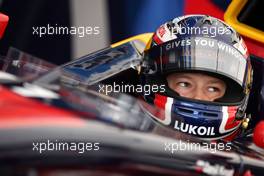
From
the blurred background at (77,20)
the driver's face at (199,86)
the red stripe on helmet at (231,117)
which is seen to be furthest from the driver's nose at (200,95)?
the blurred background at (77,20)

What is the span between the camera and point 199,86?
2340 mm

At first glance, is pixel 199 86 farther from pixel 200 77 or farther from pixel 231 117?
pixel 231 117

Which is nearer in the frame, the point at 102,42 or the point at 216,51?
the point at 216,51

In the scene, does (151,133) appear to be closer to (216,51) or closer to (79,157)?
(79,157)

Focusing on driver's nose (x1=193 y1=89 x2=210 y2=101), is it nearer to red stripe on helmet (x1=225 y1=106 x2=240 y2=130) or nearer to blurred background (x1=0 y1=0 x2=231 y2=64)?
red stripe on helmet (x1=225 y1=106 x2=240 y2=130)

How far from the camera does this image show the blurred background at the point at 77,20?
3.55m

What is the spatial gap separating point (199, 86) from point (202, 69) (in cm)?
8

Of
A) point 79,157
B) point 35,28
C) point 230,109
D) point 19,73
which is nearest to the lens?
point 79,157

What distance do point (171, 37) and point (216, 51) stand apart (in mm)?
179

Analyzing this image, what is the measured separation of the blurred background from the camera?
355 cm

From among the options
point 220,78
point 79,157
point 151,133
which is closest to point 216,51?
point 220,78

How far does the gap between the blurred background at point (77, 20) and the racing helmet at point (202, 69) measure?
3.69 feet

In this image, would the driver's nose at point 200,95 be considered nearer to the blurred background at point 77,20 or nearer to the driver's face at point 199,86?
the driver's face at point 199,86

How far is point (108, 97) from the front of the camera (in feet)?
4.71
